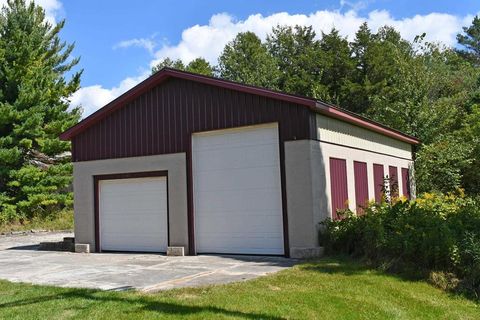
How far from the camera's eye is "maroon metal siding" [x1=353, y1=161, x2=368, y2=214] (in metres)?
14.5

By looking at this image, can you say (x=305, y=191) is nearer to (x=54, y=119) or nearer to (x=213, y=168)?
(x=213, y=168)

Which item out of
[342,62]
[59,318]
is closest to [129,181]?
[59,318]

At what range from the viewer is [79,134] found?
600 inches

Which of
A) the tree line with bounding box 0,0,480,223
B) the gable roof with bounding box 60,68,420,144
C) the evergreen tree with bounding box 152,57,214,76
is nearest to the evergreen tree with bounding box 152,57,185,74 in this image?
the evergreen tree with bounding box 152,57,214,76

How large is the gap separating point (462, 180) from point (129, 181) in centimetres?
1388

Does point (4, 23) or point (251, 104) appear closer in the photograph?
point (251, 104)

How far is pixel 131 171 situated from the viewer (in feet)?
46.4

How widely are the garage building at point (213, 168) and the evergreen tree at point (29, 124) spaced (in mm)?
9838

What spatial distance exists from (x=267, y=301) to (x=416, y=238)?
3.49 metres

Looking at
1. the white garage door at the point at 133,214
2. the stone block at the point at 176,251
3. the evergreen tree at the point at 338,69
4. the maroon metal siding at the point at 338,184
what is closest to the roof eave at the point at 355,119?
the maroon metal siding at the point at 338,184

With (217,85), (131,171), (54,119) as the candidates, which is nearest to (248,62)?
(54,119)

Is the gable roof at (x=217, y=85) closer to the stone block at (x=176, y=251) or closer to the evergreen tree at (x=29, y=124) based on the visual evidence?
the stone block at (x=176, y=251)

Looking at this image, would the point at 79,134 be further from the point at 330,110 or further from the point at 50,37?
the point at 50,37

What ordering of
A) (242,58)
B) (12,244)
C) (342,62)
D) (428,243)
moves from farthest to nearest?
1. (242,58)
2. (342,62)
3. (12,244)
4. (428,243)
